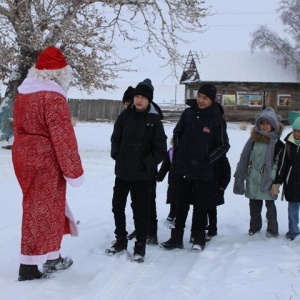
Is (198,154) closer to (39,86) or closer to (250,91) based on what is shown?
(39,86)

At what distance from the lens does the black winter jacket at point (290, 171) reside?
5617mm

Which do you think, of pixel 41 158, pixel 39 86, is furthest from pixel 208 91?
pixel 41 158

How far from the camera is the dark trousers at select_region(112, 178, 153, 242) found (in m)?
4.86

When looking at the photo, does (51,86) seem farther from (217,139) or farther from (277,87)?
(277,87)

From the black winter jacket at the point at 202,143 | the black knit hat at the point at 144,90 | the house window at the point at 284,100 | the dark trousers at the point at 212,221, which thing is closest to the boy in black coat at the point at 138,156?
the black knit hat at the point at 144,90

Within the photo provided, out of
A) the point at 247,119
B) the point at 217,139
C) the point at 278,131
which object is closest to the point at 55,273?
the point at 217,139

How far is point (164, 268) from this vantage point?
15.2 feet

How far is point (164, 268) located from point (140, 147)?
4.02ft

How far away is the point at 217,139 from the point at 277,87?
34.0m

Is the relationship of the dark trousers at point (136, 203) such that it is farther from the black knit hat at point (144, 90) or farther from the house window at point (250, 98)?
the house window at point (250, 98)

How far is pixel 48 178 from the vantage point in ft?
13.0

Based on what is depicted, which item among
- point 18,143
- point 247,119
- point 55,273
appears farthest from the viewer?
point 247,119

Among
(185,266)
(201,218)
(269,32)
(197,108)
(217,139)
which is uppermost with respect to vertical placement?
(269,32)

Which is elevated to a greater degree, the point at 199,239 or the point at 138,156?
the point at 138,156
